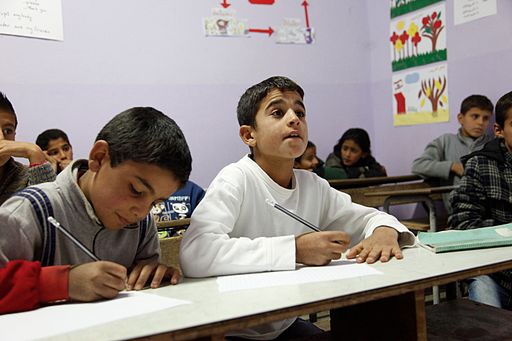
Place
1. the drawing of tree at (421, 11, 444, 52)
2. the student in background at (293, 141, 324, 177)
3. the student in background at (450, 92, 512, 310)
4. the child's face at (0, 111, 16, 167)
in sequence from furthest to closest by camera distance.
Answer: the drawing of tree at (421, 11, 444, 52) < the student in background at (293, 141, 324, 177) < the student in background at (450, 92, 512, 310) < the child's face at (0, 111, 16, 167)

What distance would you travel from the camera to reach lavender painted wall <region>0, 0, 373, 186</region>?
3.44 m

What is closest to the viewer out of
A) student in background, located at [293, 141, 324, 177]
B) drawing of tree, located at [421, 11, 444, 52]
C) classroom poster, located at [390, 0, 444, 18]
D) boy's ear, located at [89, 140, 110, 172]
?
boy's ear, located at [89, 140, 110, 172]

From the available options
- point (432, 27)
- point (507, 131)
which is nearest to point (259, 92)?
point (507, 131)

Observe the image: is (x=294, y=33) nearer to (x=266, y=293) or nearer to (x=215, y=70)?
(x=215, y=70)

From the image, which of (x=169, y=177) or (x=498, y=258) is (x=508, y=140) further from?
(x=169, y=177)

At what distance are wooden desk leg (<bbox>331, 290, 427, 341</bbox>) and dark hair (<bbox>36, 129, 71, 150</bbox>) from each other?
2545mm

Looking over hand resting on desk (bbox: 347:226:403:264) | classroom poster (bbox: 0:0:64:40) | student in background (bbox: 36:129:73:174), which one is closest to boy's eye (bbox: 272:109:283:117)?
hand resting on desk (bbox: 347:226:403:264)

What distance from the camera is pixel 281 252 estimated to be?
45.6 inches

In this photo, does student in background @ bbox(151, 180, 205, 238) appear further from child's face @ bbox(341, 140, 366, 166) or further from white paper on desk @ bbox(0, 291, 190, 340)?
child's face @ bbox(341, 140, 366, 166)

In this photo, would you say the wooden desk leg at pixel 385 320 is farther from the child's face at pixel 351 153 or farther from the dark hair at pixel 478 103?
the child's face at pixel 351 153

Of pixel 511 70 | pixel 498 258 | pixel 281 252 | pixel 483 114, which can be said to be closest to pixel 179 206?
pixel 281 252

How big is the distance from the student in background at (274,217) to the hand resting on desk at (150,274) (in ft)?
0.15

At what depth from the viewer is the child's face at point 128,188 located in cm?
107

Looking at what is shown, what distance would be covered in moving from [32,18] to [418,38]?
284 centimetres
